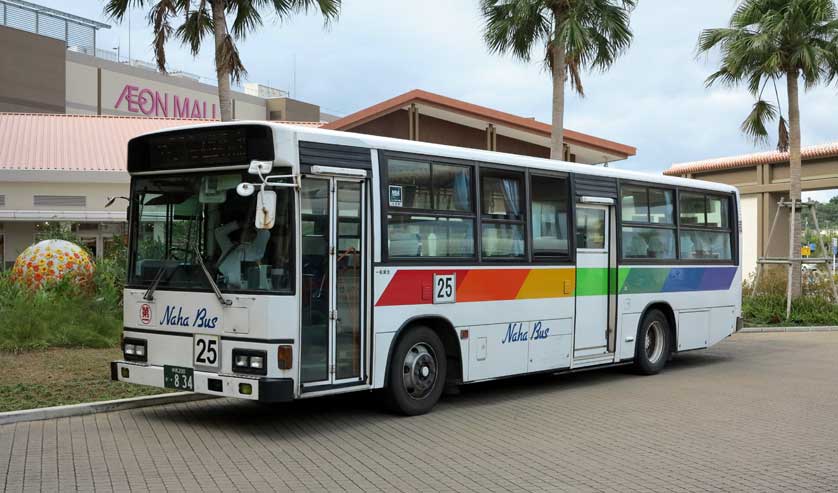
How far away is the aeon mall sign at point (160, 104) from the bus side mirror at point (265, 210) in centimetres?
5106

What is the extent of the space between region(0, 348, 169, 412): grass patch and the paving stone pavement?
26.3 inches

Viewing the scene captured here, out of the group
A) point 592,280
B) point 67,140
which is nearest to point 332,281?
point 592,280

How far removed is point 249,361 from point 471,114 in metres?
15.9

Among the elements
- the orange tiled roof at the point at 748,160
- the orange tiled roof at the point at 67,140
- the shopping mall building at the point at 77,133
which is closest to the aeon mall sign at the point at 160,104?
the shopping mall building at the point at 77,133

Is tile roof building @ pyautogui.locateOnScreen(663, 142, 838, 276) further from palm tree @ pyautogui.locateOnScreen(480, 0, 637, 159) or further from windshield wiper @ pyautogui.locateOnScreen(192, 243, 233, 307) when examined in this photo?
windshield wiper @ pyautogui.locateOnScreen(192, 243, 233, 307)

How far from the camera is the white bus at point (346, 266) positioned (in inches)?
333

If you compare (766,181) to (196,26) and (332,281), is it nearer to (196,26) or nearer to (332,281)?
(196,26)

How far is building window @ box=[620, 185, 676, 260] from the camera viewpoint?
13102 millimetres

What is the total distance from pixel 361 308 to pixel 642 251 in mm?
5858

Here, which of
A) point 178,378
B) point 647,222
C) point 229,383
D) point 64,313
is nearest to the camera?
point 229,383

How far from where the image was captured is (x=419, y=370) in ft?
32.3

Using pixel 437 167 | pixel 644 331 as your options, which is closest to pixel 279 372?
pixel 437 167

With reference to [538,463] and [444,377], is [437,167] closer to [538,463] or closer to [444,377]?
[444,377]

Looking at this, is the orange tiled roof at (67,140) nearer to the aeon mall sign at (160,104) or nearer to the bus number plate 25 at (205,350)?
the bus number plate 25 at (205,350)
